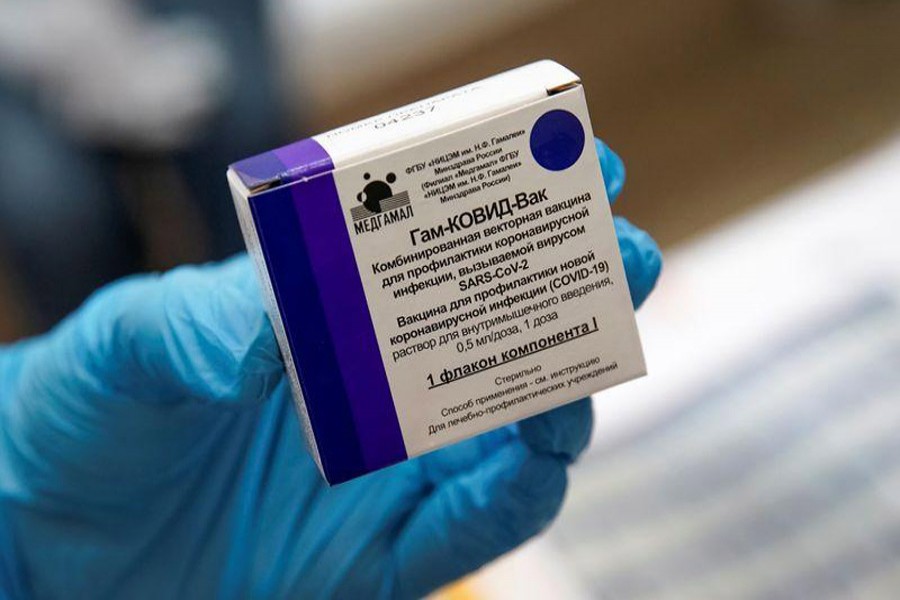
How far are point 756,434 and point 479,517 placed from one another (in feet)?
1.48

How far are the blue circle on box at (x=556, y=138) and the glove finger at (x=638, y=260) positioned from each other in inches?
4.7

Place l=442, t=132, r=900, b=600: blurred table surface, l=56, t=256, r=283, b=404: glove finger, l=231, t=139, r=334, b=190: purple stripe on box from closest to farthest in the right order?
l=231, t=139, r=334, b=190: purple stripe on box < l=56, t=256, r=283, b=404: glove finger < l=442, t=132, r=900, b=600: blurred table surface

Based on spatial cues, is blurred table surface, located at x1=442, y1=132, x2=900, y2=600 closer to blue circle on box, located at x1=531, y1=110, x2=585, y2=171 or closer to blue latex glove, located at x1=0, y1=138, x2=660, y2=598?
blue latex glove, located at x1=0, y1=138, x2=660, y2=598

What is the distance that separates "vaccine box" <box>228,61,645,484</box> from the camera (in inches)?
19.7

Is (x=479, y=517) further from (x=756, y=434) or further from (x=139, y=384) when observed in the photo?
(x=756, y=434)

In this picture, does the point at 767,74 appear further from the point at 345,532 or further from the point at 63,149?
the point at 345,532

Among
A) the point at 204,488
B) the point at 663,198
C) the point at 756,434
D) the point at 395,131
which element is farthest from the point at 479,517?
the point at 663,198

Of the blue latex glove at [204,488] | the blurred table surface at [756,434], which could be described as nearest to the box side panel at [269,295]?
the blue latex glove at [204,488]

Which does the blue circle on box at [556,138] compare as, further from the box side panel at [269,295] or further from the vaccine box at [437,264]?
the box side panel at [269,295]

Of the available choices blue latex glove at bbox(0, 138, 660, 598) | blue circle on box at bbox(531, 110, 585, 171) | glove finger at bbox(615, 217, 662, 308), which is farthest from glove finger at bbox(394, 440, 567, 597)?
blue circle on box at bbox(531, 110, 585, 171)

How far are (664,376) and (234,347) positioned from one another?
644 mm

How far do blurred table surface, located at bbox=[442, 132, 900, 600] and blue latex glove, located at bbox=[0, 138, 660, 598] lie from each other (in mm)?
246

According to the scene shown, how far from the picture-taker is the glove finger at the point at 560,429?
2.20 feet

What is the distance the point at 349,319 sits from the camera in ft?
A: 1.67
